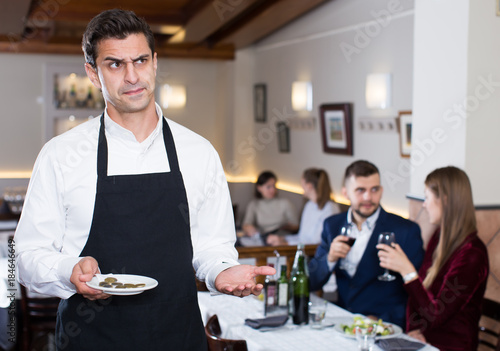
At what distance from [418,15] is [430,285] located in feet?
5.97

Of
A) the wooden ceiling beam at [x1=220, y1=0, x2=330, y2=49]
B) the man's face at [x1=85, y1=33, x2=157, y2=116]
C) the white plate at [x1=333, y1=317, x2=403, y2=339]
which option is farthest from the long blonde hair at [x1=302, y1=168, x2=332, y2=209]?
the man's face at [x1=85, y1=33, x2=157, y2=116]

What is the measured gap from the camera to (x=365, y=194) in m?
3.83

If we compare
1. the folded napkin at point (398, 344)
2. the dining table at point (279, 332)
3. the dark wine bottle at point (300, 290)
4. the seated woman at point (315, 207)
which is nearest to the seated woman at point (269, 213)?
the seated woman at point (315, 207)

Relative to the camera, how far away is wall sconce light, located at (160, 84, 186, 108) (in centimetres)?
1049

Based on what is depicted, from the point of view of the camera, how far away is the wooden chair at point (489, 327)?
3579 millimetres

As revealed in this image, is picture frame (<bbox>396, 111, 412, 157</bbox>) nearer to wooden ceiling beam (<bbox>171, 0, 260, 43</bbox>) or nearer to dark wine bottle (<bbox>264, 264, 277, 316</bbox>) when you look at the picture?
wooden ceiling beam (<bbox>171, 0, 260, 43</bbox>)

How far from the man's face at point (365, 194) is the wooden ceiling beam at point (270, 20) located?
3380 mm

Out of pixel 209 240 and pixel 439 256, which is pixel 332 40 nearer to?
pixel 439 256

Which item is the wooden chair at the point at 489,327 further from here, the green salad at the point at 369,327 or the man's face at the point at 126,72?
the man's face at the point at 126,72

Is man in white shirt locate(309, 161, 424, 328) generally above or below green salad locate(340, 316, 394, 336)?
above

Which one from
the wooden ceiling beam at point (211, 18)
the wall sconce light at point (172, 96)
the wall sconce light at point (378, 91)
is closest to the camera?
the wall sconce light at point (378, 91)

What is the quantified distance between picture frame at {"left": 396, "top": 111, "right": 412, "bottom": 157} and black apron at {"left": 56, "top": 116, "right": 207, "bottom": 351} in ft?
13.1

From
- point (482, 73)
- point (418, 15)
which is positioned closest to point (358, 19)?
point (418, 15)

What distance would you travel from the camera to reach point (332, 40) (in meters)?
7.25
